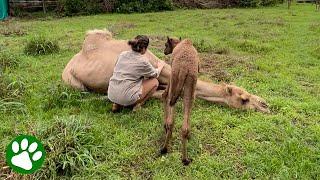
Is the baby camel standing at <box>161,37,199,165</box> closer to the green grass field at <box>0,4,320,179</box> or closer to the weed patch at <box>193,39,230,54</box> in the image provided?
the green grass field at <box>0,4,320,179</box>

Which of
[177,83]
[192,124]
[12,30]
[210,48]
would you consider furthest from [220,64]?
[12,30]

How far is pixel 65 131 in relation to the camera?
436 cm

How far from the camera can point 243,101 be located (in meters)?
5.42

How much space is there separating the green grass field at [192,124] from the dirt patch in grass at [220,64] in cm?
2

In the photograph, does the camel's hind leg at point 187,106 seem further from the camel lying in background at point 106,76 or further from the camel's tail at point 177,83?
the camel lying in background at point 106,76

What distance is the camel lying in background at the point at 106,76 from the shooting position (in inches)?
215

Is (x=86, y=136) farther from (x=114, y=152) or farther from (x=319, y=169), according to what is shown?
(x=319, y=169)

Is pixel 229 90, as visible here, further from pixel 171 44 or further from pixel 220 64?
pixel 220 64

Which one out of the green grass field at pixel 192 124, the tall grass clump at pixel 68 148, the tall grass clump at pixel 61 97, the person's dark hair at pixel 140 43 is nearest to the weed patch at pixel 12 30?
the green grass field at pixel 192 124

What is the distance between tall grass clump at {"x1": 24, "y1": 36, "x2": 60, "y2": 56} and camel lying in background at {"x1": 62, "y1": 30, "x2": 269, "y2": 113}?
2.19 metres

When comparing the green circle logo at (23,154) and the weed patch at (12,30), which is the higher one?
the green circle logo at (23,154)

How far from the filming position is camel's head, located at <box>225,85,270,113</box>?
5414 mm

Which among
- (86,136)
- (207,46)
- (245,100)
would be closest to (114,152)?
(86,136)

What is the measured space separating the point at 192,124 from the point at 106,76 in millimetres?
1392
